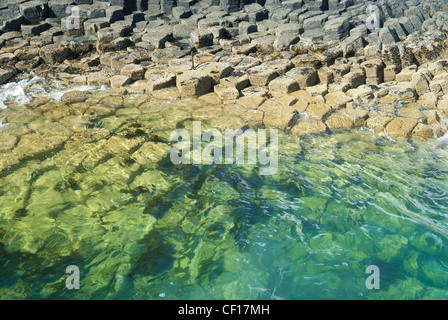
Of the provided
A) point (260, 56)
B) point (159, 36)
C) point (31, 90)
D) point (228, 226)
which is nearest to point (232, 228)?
point (228, 226)

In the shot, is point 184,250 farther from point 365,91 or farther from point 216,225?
point 365,91

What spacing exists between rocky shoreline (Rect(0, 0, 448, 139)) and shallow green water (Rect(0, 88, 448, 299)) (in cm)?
128

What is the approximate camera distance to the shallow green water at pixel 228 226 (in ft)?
13.2

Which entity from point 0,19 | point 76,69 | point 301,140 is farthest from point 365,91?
point 0,19

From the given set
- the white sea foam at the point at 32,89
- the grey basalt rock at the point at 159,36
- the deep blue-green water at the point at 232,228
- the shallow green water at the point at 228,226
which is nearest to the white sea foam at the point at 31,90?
the white sea foam at the point at 32,89

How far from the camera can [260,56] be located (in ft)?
28.5

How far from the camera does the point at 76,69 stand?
8.75 metres

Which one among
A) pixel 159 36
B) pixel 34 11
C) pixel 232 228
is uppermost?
pixel 34 11

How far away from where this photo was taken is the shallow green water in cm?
403

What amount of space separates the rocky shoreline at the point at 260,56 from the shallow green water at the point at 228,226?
1277 millimetres

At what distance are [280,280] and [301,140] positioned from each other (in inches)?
110

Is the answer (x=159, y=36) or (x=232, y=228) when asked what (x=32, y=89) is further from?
(x=232, y=228)

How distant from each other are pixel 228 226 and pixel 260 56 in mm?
4972

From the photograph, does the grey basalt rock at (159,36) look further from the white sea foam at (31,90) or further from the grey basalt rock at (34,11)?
the grey basalt rock at (34,11)
